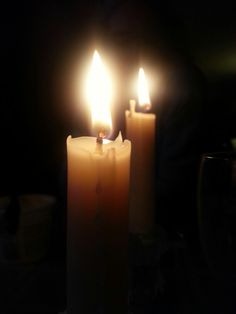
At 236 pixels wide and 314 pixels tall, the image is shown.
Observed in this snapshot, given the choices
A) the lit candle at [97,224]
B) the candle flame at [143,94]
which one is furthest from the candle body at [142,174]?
the lit candle at [97,224]

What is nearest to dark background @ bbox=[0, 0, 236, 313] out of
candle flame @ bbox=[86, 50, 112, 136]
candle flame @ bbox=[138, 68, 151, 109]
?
candle flame @ bbox=[138, 68, 151, 109]

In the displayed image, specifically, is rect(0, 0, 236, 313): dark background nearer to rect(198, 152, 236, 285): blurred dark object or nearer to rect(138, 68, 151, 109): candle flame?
rect(138, 68, 151, 109): candle flame

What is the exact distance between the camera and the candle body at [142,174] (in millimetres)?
608

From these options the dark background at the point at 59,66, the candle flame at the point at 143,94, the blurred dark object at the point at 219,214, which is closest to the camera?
the blurred dark object at the point at 219,214

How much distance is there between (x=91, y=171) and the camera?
37 cm

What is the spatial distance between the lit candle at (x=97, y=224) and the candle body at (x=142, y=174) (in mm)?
217

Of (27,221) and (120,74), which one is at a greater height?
(120,74)

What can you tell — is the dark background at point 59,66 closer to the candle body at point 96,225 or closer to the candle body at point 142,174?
the candle body at point 142,174

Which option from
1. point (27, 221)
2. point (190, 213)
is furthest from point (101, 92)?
point (190, 213)

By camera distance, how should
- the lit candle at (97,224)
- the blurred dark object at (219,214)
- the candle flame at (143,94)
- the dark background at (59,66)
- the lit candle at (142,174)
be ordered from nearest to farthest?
the lit candle at (97,224) < the blurred dark object at (219,214) < the lit candle at (142,174) < the candle flame at (143,94) < the dark background at (59,66)

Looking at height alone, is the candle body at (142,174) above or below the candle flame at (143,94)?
below

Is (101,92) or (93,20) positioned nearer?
(101,92)

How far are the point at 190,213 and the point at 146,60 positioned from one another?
36.6 inches

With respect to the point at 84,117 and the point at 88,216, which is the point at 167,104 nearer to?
the point at 84,117
